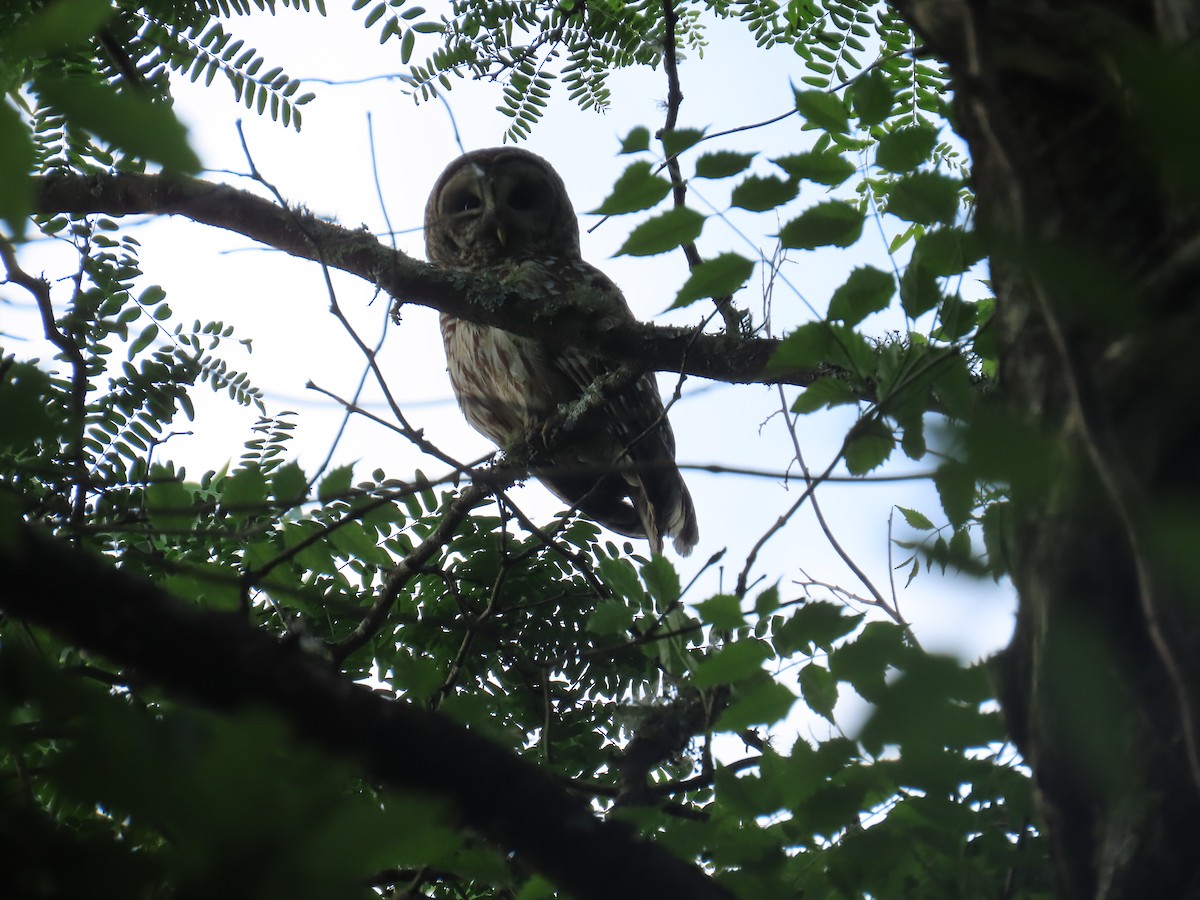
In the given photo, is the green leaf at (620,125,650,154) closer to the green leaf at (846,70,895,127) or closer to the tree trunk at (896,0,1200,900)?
the green leaf at (846,70,895,127)

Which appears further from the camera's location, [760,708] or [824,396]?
[824,396]

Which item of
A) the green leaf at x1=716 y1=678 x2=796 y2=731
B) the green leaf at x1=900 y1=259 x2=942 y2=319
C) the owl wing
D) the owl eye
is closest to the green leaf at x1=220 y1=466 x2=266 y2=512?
the green leaf at x1=716 y1=678 x2=796 y2=731

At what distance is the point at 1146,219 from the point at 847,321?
0.48m

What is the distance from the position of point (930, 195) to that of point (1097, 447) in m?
0.63

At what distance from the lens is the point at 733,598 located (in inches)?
61.4

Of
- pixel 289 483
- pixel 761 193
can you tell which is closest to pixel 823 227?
pixel 761 193

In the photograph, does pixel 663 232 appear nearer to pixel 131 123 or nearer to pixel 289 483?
pixel 289 483

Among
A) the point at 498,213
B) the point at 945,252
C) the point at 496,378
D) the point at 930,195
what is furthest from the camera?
the point at 498,213

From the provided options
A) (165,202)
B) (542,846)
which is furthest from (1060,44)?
(165,202)

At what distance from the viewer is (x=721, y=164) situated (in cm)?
154

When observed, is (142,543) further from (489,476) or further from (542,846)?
(542,846)

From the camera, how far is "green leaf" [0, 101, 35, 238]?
0.73 meters

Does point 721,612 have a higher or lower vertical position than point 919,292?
lower

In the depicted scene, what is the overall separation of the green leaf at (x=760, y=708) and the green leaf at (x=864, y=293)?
54cm
